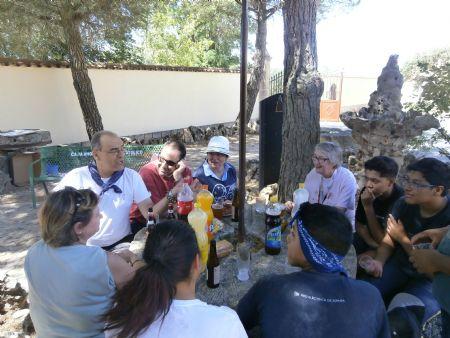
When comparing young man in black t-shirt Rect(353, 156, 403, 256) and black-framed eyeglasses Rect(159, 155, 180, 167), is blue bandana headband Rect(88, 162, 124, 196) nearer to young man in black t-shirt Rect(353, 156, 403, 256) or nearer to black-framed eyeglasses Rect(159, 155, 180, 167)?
black-framed eyeglasses Rect(159, 155, 180, 167)

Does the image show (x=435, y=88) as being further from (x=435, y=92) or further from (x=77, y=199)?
(x=77, y=199)

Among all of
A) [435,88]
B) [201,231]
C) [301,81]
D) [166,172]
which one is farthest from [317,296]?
[435,88]

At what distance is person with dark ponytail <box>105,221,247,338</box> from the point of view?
116cm

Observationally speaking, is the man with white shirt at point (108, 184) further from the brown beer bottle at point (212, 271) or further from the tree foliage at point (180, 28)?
the tree foliage at point (180, 28)

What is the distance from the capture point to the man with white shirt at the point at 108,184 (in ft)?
9.09

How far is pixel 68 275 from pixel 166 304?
594 mm

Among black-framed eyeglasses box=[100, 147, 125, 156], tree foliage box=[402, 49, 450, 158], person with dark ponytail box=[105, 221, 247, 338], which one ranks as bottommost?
person with dark ponytail box=[105, 221, 247, 338]

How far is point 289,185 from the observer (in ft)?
15.5

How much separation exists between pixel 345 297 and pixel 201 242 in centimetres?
85

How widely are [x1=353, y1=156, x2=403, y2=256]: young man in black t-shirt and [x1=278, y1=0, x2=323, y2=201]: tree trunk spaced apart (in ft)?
5.41

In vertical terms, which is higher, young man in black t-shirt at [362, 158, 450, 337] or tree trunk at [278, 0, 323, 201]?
tree trunk at [278, 0, 323, 201]

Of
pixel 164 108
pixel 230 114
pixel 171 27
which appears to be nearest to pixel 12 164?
pixel 164 108

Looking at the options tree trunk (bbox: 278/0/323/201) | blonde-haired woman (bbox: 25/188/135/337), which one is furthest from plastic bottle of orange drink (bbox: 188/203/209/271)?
tree trunk (bbox: 278/0/323/201)

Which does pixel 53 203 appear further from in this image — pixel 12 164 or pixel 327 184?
pixel 12 164
